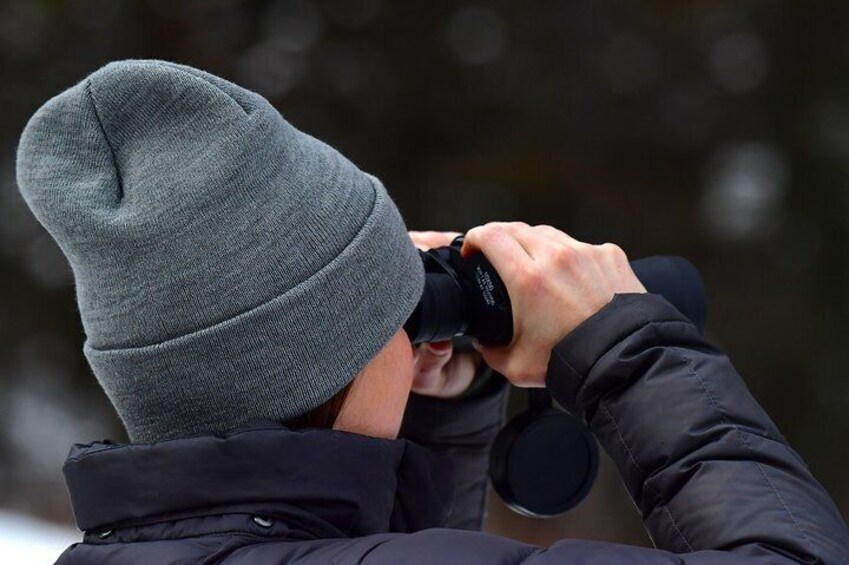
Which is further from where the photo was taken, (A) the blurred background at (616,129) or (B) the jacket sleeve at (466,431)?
(A) the blurred background at (616,129)

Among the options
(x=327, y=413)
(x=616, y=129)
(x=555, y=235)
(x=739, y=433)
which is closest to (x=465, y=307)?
(x=555, y=235)

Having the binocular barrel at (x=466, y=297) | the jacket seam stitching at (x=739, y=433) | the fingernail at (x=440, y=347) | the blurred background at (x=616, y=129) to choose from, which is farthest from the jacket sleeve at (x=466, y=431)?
the blurred background at (x=616, y=129)

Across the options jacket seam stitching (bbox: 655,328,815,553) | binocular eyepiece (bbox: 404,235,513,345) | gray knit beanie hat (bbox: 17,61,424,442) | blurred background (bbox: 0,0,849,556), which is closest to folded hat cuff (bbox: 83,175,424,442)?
gray knit beanie hat (bbox: 17,61,424,442)

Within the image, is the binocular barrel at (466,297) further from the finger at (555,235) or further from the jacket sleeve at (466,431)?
the jacket sleeve at (466,431)

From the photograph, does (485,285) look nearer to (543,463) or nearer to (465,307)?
(465,307)

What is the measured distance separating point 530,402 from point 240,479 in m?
0.48

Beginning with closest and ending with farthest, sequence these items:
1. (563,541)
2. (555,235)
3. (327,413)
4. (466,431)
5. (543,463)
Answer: (563,541)
(327,413)
(555,235)
(543,463)
(466,431)

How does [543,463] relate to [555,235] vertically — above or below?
below

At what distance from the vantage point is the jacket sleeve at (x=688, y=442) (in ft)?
2.71

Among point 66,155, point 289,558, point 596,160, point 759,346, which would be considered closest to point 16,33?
point 596,160

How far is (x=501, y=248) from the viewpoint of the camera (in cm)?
108

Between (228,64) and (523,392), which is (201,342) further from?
(228,64)

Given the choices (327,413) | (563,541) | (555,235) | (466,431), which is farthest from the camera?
(466,431)

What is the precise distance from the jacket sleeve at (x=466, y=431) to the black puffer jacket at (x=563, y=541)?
0.39 meters
